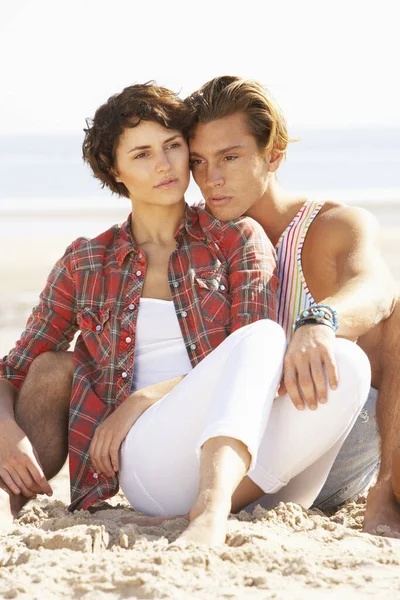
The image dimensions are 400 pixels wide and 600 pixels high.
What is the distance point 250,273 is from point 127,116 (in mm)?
852

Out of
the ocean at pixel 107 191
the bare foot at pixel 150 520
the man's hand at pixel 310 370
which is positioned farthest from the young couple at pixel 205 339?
the ocean at pixel 107 191

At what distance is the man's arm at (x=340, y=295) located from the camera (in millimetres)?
2836

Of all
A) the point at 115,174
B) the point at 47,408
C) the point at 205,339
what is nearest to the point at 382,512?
the point at 205,339

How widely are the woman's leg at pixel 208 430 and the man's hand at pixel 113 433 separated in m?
0.03

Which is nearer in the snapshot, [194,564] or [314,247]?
[194,564]

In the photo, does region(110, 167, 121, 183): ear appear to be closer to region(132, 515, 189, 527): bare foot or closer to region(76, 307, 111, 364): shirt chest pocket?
region(76, 307, 111, 364): shirt chest pocket

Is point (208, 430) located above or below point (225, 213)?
below

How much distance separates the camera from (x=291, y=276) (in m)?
3.72

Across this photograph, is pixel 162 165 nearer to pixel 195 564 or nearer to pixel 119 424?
pixel 119 424

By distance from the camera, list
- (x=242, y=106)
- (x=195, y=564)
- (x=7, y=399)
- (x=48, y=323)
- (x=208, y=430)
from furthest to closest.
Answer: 1. (x=242, y=106)
2. (x=48, y=323)
3. (x=7, y=399)
4. (x=208, y=430)
5. (x=195, y=564)

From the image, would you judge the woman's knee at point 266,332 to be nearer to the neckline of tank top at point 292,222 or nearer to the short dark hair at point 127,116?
the neckline of tank top at point 292,222

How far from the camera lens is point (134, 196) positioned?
375cm

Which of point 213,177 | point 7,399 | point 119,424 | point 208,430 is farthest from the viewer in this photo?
point 213,177

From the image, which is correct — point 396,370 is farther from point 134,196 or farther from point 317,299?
point 134,196
